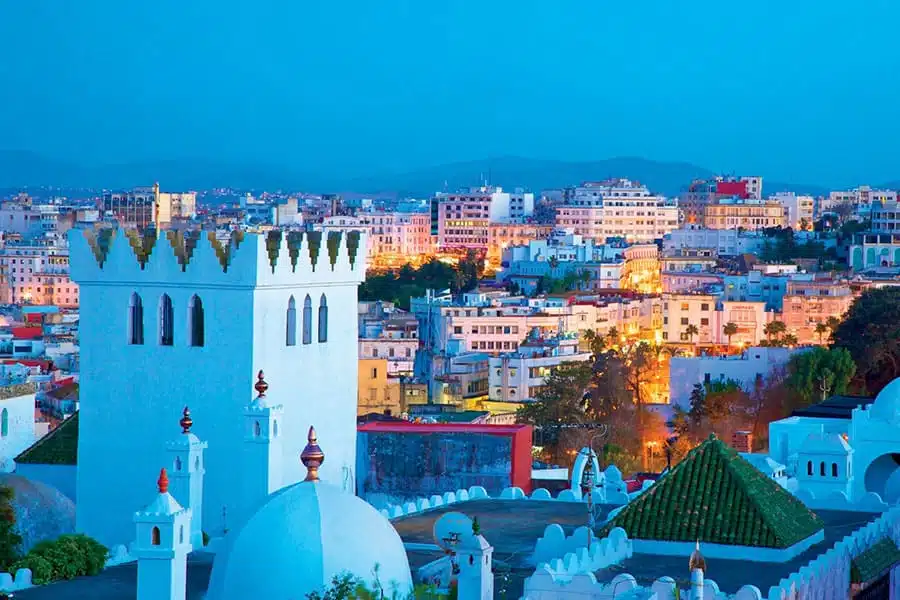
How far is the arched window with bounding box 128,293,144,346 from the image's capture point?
17047mm

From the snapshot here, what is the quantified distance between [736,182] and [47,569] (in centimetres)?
12308

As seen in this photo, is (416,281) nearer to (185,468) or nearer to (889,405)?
(889,405)

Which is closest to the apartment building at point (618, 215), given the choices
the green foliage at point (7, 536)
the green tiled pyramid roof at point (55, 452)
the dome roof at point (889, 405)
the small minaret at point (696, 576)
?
the dome roof at point (889, 405)

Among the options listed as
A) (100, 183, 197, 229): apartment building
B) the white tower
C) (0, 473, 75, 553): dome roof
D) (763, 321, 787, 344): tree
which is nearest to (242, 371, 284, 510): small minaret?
the white tower

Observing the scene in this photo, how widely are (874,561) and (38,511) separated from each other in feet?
21.3

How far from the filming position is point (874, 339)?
43.2m

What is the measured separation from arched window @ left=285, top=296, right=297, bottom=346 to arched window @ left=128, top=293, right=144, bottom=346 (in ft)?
3.59

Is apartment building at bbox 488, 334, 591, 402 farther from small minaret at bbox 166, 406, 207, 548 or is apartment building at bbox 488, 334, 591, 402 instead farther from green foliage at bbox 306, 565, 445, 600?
green foliage at bbox 306, 565, 445, 600

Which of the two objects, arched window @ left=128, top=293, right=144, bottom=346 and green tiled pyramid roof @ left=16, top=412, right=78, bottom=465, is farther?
green tiled pyramid roof @ left=16, top=412, right=78, bottom=465

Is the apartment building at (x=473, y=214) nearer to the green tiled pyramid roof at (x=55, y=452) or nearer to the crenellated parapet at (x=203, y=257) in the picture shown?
the green tiled pyramid roof at (x=55, y=452)

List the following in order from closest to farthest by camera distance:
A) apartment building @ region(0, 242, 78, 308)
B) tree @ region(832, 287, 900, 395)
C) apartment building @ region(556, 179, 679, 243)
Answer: tree @ region(832, 287, 900, 395)
apartment building @ region(0, 242, 78, 308)
apartment building @ region(556, 179, 679, 243)

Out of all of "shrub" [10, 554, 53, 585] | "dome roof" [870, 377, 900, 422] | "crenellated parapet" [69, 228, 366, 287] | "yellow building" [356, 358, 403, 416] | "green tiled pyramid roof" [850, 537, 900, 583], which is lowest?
"yellow building" [356, 358, 403, 416]

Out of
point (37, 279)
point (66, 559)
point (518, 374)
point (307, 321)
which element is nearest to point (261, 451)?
point (66, 559)

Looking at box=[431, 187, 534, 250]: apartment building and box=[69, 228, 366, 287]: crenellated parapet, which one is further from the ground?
box=[431, 187, 534, 250]: apartment building
